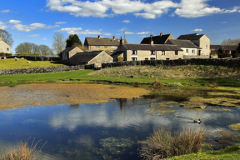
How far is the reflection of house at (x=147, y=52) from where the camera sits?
241 ft

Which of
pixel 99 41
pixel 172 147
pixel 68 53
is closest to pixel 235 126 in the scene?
pixel 172 147

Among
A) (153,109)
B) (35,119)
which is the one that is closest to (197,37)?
(153,109)

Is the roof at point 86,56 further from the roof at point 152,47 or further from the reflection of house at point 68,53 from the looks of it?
the roof at point 152,47

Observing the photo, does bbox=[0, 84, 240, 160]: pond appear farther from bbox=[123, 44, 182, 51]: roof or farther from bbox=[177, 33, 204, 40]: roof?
bbox=[177, 33, 204, 40]: roof

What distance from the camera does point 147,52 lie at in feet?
249

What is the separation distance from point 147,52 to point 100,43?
33.7m

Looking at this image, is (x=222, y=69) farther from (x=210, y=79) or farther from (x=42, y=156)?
(x=42, y=156)

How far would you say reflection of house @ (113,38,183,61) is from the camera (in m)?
73.4

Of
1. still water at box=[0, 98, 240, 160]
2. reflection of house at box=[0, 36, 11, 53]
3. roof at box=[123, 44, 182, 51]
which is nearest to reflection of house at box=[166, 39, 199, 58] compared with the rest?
roof at box=[123, 44, 182, 51]

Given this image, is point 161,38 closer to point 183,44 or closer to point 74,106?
point 183,44

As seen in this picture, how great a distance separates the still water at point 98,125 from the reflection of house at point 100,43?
81.1 metres

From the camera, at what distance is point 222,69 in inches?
1662

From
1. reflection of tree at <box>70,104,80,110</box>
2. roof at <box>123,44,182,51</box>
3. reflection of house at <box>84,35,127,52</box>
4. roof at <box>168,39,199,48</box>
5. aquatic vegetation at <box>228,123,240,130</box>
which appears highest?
reflection of house at <box>84,35,127,52</box>

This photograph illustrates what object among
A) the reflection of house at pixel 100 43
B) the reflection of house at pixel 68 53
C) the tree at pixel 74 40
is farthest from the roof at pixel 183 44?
the tree at pixel 74 40
